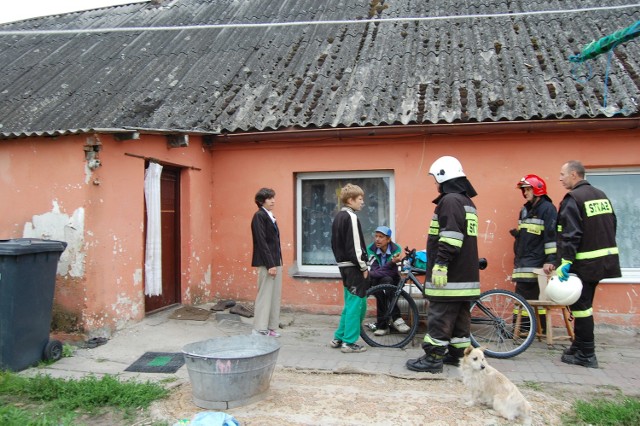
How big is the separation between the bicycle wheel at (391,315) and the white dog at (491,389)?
5.64ft

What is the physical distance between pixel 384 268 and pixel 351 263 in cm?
95

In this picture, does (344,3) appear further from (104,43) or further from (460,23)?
(104,43)

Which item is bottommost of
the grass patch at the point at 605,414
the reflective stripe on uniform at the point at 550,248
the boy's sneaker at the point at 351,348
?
the grass patch at the point at 605,414

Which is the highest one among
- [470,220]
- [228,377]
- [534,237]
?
[470,220]

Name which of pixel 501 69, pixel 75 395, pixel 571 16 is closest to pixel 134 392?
pixel 75 395

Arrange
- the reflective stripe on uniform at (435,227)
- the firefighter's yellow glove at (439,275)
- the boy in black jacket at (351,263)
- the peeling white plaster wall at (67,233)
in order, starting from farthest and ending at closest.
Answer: the peeling white plaster wall at (67,233) < the boy in black jacket at (351,263) < the reflective stripe on uniform at (435,227) < the firefighter's yellow glove at (439,275)

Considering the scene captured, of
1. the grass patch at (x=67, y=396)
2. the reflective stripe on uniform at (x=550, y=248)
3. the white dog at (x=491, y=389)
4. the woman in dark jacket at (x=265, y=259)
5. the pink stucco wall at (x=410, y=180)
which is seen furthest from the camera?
the pink stucco wall at (x=410, y=180)

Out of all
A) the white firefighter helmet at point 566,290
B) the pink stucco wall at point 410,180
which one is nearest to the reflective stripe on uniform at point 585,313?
the white firefighter helmet at point 566,290

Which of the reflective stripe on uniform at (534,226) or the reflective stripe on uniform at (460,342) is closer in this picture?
the reflective stripe on uniform at (460,342)

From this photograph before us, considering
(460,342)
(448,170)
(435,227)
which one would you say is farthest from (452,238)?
(460,342)

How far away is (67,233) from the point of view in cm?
603

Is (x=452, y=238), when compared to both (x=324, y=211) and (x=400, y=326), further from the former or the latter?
(x=324, y=211)

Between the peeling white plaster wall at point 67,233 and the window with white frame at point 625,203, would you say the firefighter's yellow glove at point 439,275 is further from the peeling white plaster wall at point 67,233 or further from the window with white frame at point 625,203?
the peeling white plaster wall at point 67,233

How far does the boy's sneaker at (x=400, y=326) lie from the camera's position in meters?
6.16
